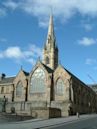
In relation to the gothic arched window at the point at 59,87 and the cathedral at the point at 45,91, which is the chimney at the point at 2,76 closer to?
the cathedral at the point at 45,91

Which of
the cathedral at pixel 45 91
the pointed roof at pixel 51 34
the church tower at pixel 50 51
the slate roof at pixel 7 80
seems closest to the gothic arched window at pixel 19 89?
the cathedral at pixel 45 91

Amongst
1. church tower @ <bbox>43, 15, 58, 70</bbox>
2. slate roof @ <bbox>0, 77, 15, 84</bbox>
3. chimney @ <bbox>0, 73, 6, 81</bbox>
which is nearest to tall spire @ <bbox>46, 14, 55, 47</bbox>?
church tower @ <bbox>43, 15, 58, 70</bbox>

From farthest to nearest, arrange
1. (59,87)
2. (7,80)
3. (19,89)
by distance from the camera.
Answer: (7,80)
(19,89)
(59,87)

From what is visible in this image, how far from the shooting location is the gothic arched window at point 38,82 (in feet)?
250

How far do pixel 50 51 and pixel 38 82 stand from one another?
142ft

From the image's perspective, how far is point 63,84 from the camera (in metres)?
73.8

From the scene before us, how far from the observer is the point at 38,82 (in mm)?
77438

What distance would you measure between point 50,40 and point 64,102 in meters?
56.0

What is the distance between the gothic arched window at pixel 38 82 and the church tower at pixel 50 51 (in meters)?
36.5

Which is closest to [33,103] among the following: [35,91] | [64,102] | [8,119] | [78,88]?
[35,91]

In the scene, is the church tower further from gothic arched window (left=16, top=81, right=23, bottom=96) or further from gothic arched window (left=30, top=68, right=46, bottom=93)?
gothic arched window (left=30, top=68, right=46, bottom=93)

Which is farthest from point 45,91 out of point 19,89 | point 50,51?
point 50,51

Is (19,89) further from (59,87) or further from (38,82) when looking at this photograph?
(59,87)

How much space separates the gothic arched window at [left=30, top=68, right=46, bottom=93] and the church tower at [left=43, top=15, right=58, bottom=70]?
36.5 m
